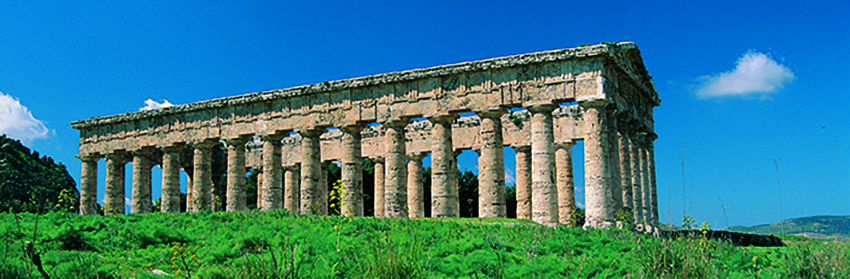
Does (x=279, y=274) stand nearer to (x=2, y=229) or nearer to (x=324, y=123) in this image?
(x=2, y=229)

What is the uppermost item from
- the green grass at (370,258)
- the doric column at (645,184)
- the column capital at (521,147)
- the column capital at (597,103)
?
the column capital at (597,103)

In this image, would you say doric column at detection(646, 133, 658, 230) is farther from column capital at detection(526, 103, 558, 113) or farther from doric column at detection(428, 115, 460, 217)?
doric column at detection(428, 115, 460, 217)

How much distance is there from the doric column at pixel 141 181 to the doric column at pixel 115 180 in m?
1.64

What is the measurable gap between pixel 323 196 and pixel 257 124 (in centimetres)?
461

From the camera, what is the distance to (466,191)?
4394 centimetres

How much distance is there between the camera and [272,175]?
28.5 metres

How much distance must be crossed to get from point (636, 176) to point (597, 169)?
698 cm

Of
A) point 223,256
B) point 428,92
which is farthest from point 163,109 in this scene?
point 223,256

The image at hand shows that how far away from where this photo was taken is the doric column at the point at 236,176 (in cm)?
2931

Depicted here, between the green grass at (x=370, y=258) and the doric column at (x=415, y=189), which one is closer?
the green grass at (x=370, y=258)

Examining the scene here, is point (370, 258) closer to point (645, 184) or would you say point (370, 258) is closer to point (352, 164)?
point (352, 164)

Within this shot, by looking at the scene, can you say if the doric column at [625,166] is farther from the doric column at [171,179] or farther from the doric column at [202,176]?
the doric column at [171,179]

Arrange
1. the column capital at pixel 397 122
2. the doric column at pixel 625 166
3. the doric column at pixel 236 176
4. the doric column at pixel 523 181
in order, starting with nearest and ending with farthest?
1. the doric column at pixel 625 166
2. the column capital at pixel 397 122
3. the doric column at pixel 523 181
4. the doric column at pixel 236 176

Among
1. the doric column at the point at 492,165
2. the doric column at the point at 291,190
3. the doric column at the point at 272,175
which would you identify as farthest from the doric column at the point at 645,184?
the doric column at the point at 272,175
